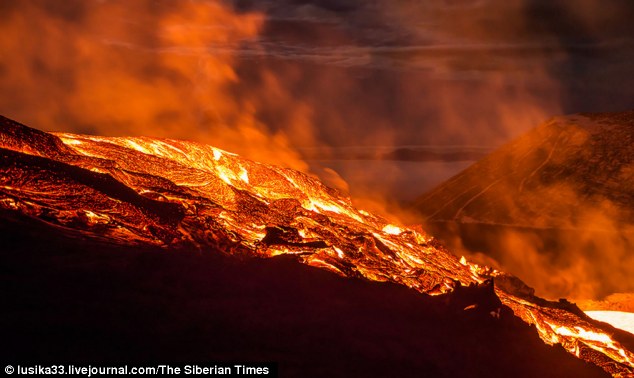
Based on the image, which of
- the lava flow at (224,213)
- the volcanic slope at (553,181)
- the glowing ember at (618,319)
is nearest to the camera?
the lava flow at (224,213)

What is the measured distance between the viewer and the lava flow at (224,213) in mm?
6051

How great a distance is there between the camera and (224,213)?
744 centimetres

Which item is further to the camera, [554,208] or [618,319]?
[554,208]

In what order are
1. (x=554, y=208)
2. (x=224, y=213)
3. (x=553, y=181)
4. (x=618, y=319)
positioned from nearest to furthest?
(x=224, y=213), (x=618, y=319), (x=554, y=208), (x=553, y=181)

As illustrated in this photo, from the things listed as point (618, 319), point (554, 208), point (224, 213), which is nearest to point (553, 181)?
point (554, 208)

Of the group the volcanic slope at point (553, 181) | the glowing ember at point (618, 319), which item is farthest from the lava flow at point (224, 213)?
the volcanic slope at point (553, 181)

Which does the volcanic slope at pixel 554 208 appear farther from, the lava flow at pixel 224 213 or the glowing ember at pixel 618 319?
the lava flow at pixel 224 213

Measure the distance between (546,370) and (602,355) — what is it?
Result: 1822 millimetres

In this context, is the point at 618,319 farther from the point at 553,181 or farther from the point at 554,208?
the point at 553,181

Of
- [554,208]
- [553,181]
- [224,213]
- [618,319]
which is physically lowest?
[618,319]

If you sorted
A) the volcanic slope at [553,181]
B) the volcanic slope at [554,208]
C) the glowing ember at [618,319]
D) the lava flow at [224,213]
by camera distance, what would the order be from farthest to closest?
1. the volcanic slope at [553,181]
2. the volcanic slope at [554,208]
3. the glowing ember at [618,319]
4. the lava flow at [224,213]

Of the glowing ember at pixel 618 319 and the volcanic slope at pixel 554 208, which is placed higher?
the volcanic slope at pixel 554 208

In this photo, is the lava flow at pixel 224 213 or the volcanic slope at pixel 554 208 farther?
the volcanic slope at pixel 554 208

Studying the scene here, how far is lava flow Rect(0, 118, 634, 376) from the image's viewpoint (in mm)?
6051
